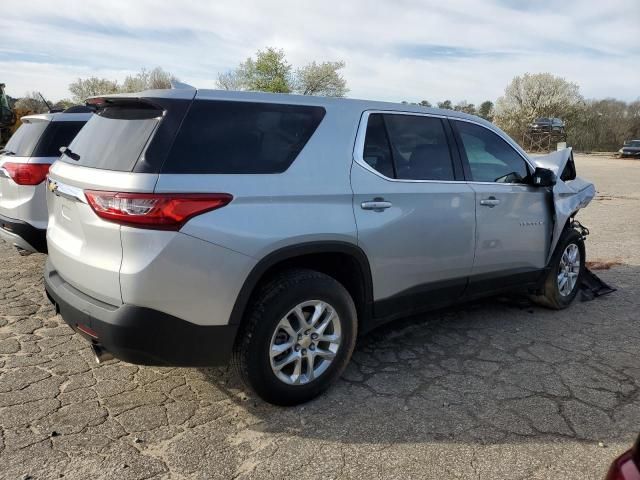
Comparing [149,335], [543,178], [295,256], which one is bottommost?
[149,335]

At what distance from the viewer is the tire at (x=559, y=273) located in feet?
16.2

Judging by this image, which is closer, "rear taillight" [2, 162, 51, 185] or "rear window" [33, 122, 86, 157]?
"rear taillight" [2, 162, 51, 185]

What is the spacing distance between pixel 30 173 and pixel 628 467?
5.34 m

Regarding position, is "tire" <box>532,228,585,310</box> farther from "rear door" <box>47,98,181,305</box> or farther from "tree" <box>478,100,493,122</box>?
"tree" <box>478,100,493,122</box>

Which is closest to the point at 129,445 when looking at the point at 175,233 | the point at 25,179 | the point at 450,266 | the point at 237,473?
the point at 237,473

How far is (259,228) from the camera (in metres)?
2.82

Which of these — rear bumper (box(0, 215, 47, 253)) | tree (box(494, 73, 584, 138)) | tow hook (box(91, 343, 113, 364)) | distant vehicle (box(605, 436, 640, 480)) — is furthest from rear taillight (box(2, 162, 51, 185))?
tree (box(494, 73, 584, 138))

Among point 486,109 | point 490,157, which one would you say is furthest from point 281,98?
point 486,109

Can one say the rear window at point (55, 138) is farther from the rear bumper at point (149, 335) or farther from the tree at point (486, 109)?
the tree at point (486, 109)

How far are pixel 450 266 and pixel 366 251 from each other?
0.88m

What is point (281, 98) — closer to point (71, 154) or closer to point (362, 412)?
point (71, 154)

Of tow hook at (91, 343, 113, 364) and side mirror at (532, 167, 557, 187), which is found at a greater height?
side mirror at (532, 167, 557, 187)

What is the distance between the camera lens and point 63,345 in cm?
401

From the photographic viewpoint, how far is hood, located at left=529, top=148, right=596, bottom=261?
4863mm
